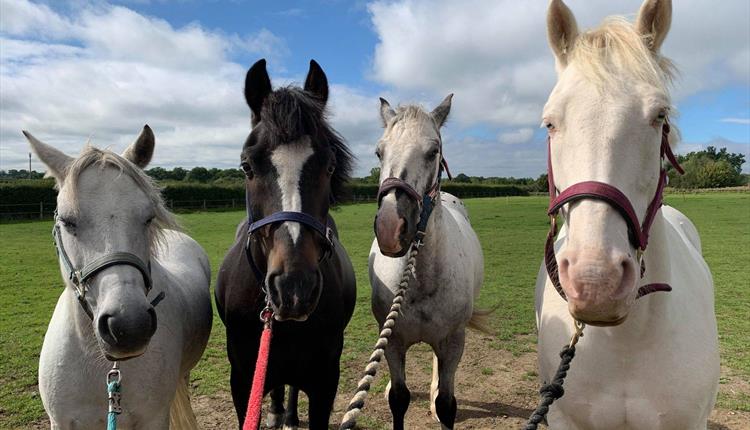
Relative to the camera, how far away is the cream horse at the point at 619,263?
1.42 m

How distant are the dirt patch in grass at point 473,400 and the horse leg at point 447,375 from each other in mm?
734

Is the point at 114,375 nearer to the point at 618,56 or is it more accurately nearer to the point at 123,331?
the point at 123,331

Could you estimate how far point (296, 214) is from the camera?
2.11 meters

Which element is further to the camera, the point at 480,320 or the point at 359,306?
the point at 359,306

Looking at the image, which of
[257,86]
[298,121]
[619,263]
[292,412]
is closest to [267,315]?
[298,121]

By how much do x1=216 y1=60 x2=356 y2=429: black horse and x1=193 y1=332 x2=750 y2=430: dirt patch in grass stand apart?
5.80 ft

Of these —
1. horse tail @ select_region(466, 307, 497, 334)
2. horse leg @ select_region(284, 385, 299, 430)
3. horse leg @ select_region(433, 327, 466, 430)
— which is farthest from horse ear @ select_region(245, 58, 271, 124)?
horse tail @ select_region(466, 307, 497, 334)

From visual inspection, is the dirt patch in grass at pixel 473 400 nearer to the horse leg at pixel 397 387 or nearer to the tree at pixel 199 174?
the horse leg at pixel 397 387

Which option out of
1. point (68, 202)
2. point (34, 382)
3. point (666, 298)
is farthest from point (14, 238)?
point (666, 298)

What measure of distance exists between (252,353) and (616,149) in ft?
7.20

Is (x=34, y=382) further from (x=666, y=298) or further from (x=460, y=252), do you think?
(x=666, y=298)

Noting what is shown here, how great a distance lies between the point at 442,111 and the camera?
12.9ft

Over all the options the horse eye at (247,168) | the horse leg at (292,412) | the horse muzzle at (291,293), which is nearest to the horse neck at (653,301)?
the horse muzzle at (291,293)

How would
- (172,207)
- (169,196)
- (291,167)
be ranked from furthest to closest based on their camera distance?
(169,196), (172,207), (291,167)
